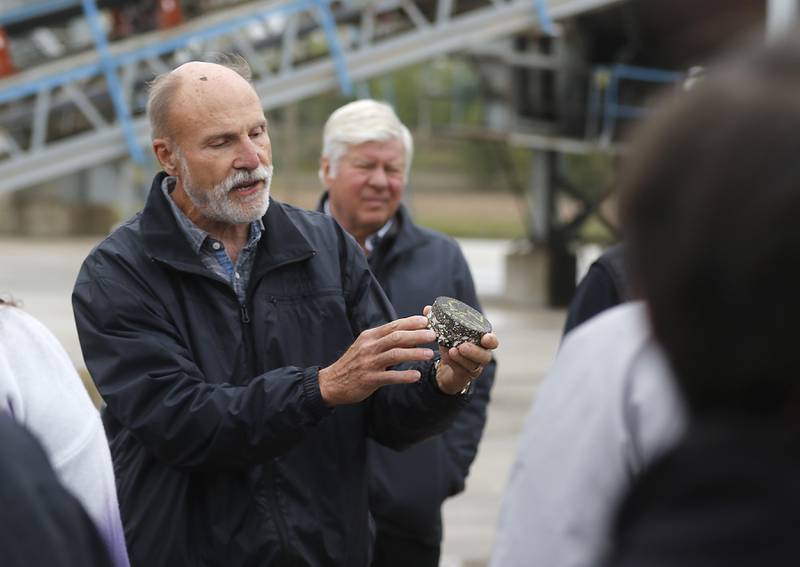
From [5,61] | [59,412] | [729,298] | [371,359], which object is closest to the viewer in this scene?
[729,298]

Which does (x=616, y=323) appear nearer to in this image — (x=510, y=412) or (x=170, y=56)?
(x=510, y=412)

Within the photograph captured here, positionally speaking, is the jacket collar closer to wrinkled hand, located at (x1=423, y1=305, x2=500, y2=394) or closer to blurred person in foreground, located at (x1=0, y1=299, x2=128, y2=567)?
wrinkled hand, located at (x1=423, y1=305, x2=500, y2=394)

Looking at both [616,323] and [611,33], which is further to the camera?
[611,33]

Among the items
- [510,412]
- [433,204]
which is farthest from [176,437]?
[433,204]

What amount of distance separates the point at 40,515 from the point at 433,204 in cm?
4412

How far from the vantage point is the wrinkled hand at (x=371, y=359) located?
3.29m

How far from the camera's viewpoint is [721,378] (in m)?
1.37

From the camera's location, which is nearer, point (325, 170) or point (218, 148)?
point (218, 148)

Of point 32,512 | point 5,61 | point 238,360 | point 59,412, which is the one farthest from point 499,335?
point 32,512

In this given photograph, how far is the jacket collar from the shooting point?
3.50 meters

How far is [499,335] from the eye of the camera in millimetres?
16578

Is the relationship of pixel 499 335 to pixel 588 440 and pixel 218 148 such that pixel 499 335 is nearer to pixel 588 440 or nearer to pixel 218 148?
pixel 218 148

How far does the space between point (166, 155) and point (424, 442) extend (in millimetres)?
1548

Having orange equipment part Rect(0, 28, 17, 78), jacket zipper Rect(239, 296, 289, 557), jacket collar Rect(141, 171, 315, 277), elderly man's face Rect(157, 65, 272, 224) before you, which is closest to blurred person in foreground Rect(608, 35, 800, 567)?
jacket zipper Rect(239, 296, 289, 557)
